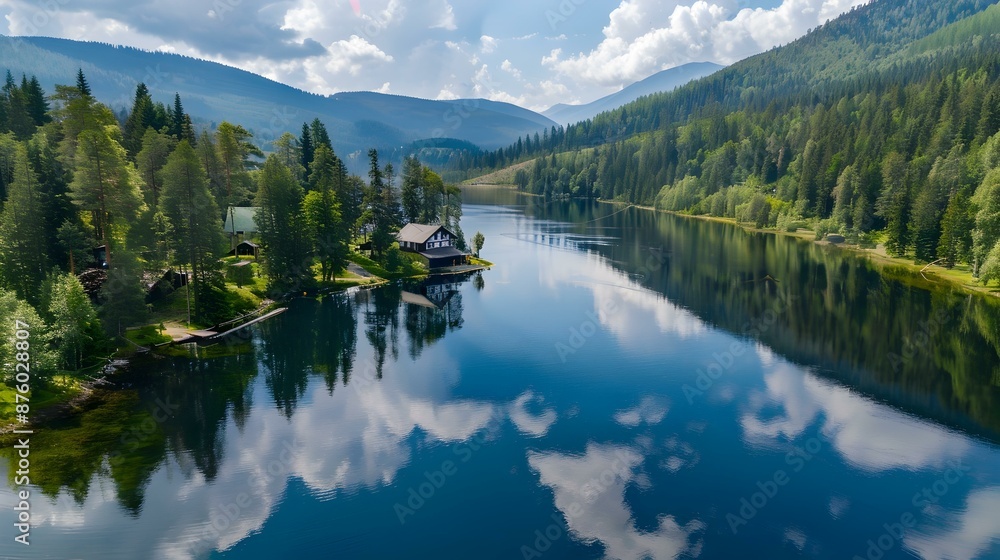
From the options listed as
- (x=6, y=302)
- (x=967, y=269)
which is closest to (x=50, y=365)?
(x=6, y=302)

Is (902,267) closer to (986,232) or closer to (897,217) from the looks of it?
(897,217)

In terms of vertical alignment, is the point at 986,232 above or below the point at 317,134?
below

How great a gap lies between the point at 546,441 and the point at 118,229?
45395 millimetres

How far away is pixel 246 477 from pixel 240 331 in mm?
26734

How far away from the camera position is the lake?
78.6 ft

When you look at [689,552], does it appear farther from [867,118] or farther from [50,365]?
[867,118]

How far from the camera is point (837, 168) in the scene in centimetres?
12525

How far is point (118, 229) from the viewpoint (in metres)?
51.1

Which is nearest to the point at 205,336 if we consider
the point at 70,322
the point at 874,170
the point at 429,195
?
the point at 70,322

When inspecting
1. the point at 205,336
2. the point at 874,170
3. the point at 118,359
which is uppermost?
the point at 874,170

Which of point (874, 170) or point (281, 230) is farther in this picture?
point (874, 170)

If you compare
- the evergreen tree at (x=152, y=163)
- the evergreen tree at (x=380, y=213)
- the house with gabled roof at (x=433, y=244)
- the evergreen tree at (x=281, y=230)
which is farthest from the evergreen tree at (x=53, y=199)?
the house with gabled roof at (x=433, y=244)

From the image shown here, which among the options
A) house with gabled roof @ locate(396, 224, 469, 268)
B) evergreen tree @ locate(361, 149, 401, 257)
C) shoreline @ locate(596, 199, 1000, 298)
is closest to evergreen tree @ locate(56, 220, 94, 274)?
evergreen tree @ locate(361, 149, 401, 257)

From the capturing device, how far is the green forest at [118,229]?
39531 mm
